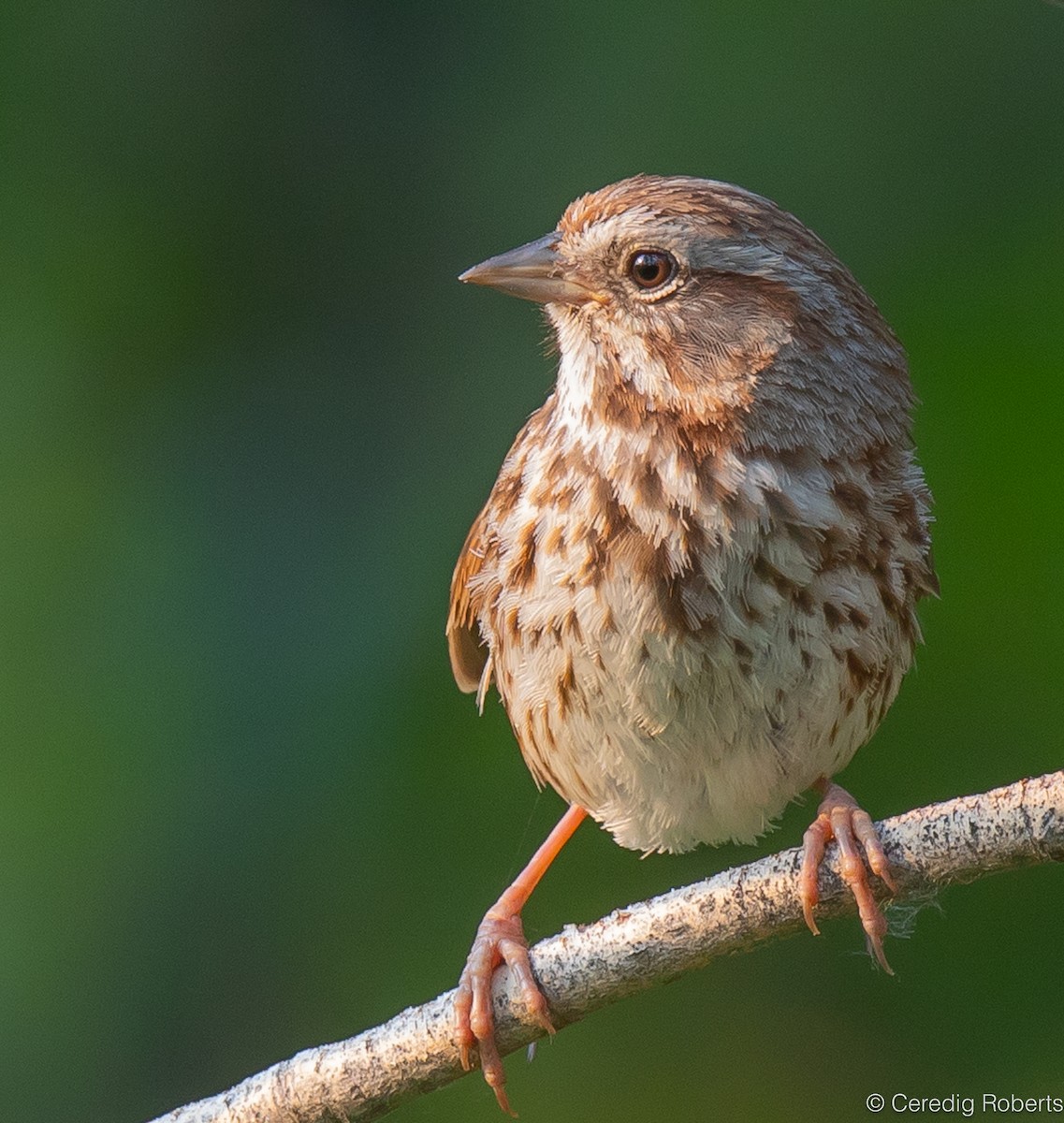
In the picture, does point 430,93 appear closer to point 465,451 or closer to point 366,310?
point 366,310

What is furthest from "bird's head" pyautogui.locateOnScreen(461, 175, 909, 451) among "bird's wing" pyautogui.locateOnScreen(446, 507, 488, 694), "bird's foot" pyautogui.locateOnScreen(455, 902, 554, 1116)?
"bird's foot" pyautogui.locateOnScreen(455, 902, 554, 1116)

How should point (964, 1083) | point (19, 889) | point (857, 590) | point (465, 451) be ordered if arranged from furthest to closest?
point (465, 451) < point (19, 889) < point (964, 1083) < point (857, 590)

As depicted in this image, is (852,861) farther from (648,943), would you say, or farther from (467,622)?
(467,622)

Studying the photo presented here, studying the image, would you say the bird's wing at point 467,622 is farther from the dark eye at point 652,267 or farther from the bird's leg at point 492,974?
the dark eye at point 652,267

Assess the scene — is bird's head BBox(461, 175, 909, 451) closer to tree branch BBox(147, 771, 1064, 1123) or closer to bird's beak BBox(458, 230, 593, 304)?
bird's beak BBox(458, 230, 593, 304)

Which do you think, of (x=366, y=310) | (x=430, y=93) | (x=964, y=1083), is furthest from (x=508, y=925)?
(x=430, y=93)

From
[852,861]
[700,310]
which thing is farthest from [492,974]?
[700,310]
